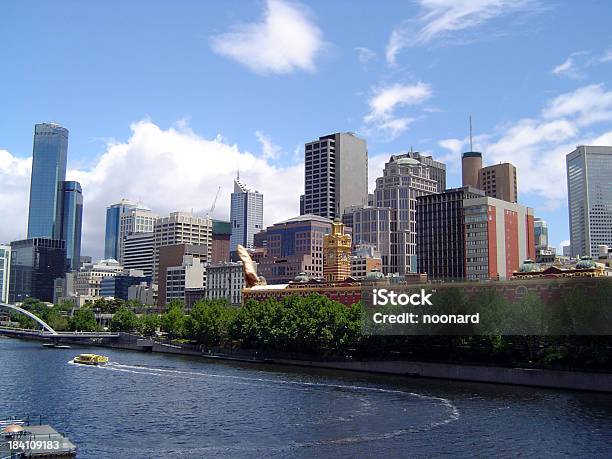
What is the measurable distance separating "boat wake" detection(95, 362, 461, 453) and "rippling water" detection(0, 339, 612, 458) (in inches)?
6.9

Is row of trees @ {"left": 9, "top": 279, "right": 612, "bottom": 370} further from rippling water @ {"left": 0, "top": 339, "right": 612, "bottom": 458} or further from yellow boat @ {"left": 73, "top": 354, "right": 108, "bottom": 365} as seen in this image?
yellow boat @ {"left": 73, "top": 354, "right": 108, "bottom": 365}

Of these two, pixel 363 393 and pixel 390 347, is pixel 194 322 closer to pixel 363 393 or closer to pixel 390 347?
pixel 390 347

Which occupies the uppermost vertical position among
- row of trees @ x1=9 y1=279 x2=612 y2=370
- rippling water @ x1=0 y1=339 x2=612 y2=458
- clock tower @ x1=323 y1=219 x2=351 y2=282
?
clock tower @ x1=323 y1=219 x2=351 y2=282

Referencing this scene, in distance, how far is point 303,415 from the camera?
83562mm

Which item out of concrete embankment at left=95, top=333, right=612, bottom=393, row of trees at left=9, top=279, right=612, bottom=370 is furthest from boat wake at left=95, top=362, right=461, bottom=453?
row of trees at left=9, top=279, right=612, bottom=370

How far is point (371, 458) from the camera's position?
207 feet

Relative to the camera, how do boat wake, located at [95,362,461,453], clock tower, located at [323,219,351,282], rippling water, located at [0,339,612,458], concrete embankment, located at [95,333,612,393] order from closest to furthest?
rippling water, located at [0,339,612,458], boat wake, located at [95,362,461,453], concrete embankment, located at [95,333,612,393], clock tower, located at [323,219,351,282]

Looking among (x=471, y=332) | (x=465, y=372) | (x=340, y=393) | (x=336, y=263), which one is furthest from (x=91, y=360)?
(x=471, y=332)

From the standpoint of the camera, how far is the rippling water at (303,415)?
67125 mm

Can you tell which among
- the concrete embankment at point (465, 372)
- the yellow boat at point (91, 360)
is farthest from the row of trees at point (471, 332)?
the yellow boat at point (91, 360)

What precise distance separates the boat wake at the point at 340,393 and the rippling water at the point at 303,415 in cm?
17

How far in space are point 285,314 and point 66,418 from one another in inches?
2967

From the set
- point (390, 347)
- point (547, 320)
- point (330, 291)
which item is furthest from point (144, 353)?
point (547, 320)

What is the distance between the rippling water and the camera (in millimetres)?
67125
